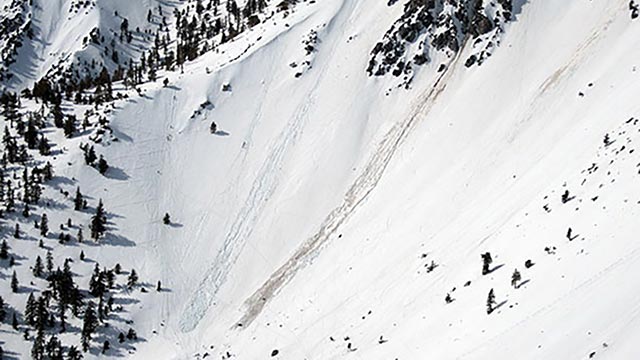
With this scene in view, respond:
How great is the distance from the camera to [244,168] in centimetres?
10000

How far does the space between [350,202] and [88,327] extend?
116ft

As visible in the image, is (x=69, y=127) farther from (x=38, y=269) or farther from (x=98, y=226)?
(x=38, y=269)

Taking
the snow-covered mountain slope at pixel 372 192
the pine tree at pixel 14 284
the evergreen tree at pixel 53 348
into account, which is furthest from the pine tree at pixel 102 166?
the evergreen tree at pixel 53 348

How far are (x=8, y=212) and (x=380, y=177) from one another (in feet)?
167

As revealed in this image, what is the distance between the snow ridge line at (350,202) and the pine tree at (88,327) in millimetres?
17317

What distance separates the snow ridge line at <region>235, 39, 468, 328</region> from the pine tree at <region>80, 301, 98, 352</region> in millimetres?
17317

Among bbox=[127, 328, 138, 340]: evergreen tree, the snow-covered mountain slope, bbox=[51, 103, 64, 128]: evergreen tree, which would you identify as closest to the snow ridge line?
the snow-covered mountain slope

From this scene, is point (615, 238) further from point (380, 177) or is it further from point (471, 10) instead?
point (471, 10)

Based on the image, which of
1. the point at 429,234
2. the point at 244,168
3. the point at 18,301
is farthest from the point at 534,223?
the point at 18,301

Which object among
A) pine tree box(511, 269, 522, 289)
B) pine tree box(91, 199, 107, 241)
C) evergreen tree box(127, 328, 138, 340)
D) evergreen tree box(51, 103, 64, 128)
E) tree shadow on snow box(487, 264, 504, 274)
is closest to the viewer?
pine tree box(511, 269, 522, 289)

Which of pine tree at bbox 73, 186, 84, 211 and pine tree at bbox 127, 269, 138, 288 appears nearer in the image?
pine tree at bbox 127, 269, 138, 288

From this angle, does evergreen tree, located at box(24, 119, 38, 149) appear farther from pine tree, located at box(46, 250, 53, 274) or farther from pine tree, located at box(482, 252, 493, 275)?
pine tree, located at box(482, 252, 493, 275)

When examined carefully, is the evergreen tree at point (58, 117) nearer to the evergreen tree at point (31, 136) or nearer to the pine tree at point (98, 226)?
the evergreen tree at point (31, 136)

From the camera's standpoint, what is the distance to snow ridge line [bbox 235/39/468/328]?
8119cm
